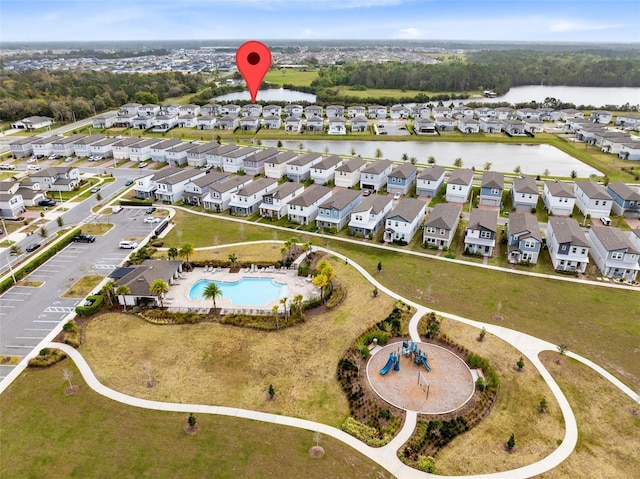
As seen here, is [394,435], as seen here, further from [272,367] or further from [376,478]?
[272,367]

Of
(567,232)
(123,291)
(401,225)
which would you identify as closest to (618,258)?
(567,232)

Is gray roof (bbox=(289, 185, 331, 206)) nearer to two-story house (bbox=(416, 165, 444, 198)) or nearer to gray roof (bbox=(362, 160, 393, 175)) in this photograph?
gray roof (bbox=(362, 160, 393, 175))

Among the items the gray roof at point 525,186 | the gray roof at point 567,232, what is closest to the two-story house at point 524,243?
the gray roof at point 567,232

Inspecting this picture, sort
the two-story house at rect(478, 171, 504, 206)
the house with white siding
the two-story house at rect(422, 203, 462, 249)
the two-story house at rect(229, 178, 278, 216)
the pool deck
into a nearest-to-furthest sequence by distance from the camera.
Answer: the pool deck → the two-story house at rect(422, 203, 462, 249) → the two-story house at rect(229, 178, 278, 216) → the two-story house at rect(478, 171, 504, 206) → the house with white siding

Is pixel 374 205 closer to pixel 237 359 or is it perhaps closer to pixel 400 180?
pixel 400 180

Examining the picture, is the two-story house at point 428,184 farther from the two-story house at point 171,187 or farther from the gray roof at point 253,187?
the two-story house at point 171,187

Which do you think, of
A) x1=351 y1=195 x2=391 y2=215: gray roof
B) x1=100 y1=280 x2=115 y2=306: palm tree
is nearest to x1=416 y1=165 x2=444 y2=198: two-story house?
x1=351 y1=195 x2=391 y2=215: gray roof
